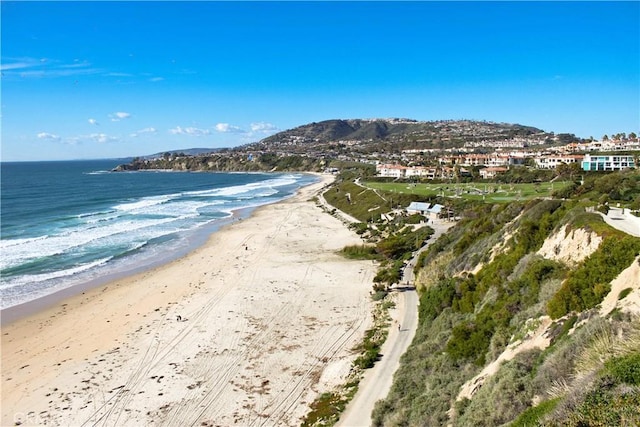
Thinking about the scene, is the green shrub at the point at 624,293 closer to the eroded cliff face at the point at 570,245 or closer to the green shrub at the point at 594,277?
the green shrub at the point at 594,277

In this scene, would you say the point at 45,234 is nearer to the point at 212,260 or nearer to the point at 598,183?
the point at 212,260

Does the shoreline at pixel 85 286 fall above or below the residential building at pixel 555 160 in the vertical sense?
below

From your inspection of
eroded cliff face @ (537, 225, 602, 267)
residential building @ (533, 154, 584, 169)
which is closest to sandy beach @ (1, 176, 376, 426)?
eroded cliff face @ (537, 225, 602, 267)

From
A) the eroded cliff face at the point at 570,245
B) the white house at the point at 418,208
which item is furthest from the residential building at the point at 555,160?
the eroded cliff face at the point at 570,245

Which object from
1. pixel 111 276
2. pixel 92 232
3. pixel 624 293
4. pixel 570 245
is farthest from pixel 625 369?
pixel 92 232

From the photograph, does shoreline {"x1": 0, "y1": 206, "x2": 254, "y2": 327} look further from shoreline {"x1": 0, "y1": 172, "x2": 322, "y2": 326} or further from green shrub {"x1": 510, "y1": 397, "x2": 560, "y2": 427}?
green shrub {"x1": 510, "y1": 397, "x2": 560, "y2": 427}

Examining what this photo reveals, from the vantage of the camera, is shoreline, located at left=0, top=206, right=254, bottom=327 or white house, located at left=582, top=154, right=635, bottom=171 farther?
white house, located at left=582, top=154, right=635, bottom=171
